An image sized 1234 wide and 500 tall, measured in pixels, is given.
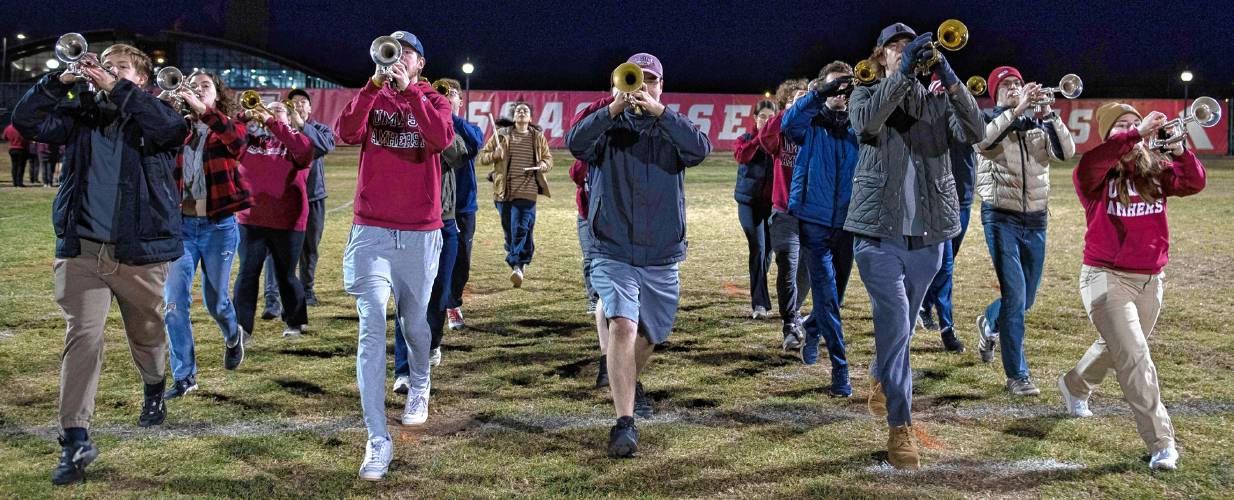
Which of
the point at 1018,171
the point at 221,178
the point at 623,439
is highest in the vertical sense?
the point at 1018,171

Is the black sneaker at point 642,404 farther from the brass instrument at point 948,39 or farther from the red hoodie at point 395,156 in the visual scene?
the brass instrument at point 948,39

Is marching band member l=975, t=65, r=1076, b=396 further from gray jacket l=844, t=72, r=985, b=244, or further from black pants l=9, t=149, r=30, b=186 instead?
black pants l=9, t=149, r=30, b=186

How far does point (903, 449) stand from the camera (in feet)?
14.9

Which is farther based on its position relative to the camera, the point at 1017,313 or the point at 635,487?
the point at 1017,313

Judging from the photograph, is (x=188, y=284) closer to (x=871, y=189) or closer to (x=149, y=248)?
(x=149, y=248)

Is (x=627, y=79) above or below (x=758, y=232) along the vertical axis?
above

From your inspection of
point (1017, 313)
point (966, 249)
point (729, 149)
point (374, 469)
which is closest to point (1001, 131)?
point (1017, 313)

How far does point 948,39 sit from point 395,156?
2.52 m

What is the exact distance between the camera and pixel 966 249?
12742 millimetres

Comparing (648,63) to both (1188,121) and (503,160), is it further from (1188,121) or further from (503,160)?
(503,160)

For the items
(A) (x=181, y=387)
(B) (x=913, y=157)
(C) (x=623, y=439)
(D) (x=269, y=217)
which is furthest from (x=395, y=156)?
(D) (x=269, y=217)

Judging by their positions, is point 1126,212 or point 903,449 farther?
point 1126,212

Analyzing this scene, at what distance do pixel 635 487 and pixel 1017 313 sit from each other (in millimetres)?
2848

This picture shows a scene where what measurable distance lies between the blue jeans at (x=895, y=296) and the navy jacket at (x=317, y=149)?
12.1 feet
